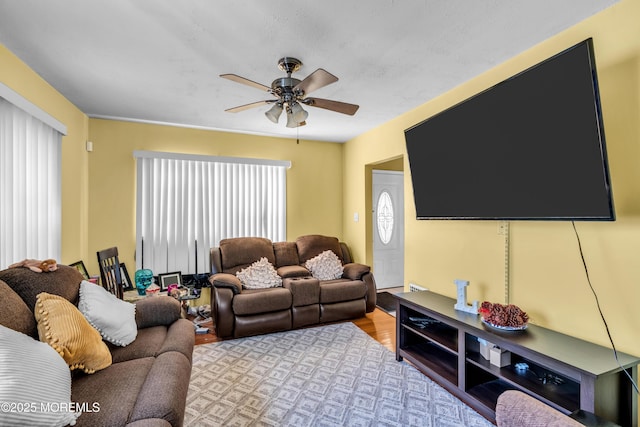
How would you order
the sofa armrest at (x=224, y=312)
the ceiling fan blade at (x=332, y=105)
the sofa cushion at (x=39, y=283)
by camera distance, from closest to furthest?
the sofa cushion at (x=39, y=283), the ceiling fan blade at (x=332, y=105), the sofa armrest at (x=224, y=312)

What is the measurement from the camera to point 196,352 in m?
2.87

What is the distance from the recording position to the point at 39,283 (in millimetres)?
1750

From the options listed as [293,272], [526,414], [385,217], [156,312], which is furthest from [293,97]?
[385,217]

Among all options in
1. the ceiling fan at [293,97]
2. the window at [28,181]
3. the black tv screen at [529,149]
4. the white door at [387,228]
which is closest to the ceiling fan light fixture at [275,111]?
the ceiling fan at [293,97]

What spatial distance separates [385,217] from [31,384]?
4.80m

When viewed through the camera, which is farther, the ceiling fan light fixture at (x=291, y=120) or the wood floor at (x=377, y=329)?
the wood floor at (x=377, y=329)

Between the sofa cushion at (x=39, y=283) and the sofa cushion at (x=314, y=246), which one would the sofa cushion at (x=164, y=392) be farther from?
the sofa cushion at (x=314, y=246)

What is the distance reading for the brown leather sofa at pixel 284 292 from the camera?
315cm

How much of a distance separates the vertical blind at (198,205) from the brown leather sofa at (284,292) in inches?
16.4

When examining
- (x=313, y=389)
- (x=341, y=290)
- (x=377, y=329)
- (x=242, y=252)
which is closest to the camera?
(x=313, y=389)

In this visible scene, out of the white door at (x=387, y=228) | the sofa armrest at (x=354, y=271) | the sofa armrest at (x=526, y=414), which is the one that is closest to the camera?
the sofa armrest at (x=526, y=414)

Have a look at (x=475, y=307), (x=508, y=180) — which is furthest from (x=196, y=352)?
(x=508, y=180)

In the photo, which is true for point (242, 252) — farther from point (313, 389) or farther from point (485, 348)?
point (485, 348)

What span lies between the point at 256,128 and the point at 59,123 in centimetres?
207
